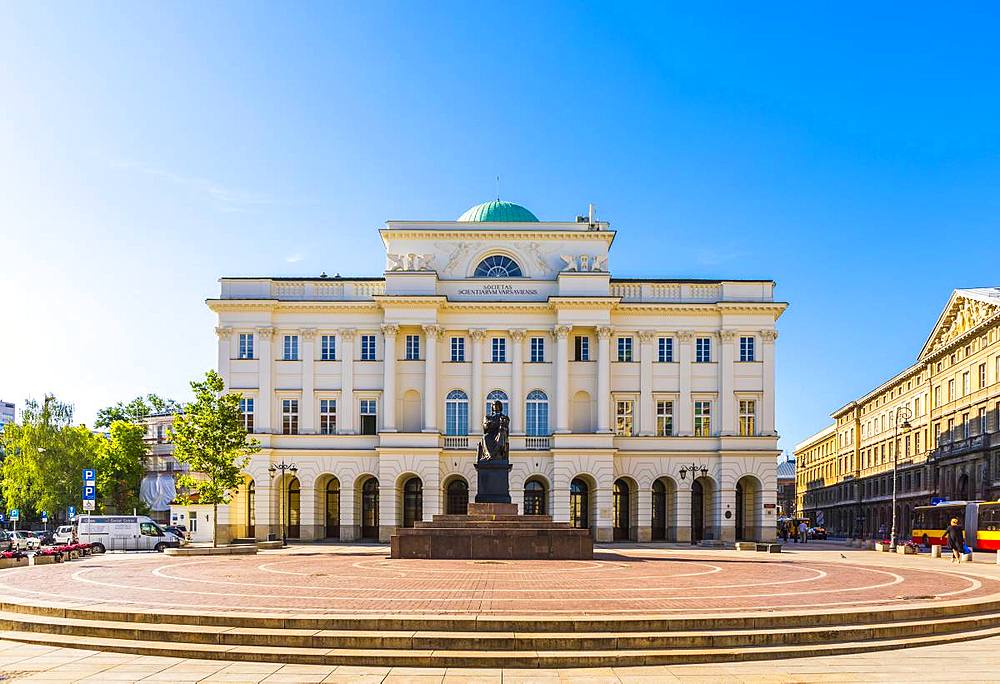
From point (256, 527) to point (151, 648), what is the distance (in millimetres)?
51684

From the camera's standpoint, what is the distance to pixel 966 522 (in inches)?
2320

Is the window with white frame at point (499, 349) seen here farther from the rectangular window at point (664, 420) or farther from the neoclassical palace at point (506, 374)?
the rectangular window at point (664, 420)

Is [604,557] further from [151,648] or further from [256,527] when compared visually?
[256,527]

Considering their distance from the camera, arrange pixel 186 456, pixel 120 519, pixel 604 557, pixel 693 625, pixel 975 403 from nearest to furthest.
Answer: pixel 693 625 → pixel 604 557 → pixel 186 456 → pixel 120 519 → pixel 975 403

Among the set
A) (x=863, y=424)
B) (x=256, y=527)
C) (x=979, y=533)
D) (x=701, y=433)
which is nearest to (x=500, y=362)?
(x=701, y=433)

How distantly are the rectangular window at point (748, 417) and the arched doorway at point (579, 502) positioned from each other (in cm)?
1175

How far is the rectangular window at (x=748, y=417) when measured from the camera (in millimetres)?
69000

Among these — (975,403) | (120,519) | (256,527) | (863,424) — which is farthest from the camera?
(863,424)

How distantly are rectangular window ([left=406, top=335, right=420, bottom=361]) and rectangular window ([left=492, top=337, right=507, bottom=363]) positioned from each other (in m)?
5.36

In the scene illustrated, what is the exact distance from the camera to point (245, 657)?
1650cm

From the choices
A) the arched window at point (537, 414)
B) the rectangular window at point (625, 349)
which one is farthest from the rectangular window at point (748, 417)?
the arched window at point (537, 414)

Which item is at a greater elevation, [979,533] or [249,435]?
[249,435]

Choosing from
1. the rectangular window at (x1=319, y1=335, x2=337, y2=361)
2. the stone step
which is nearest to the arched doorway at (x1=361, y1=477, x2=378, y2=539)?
the rectangular window at (x1=319, y1=335, x2=337, y2=361)

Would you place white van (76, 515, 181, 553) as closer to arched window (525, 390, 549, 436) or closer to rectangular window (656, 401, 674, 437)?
arched window (525, 390, 549, 436)
